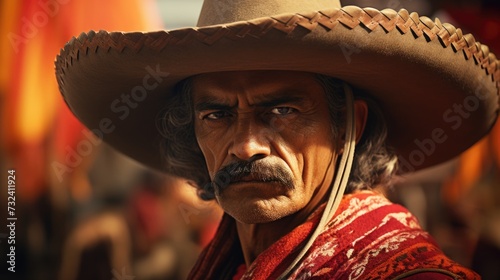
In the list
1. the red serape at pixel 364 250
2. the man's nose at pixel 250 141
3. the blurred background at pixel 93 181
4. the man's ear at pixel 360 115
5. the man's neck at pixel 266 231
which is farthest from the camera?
the blurred background at pixel 93 181

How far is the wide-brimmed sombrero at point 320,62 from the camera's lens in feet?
8.00

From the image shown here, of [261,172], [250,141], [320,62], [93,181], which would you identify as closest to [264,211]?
[261,172]

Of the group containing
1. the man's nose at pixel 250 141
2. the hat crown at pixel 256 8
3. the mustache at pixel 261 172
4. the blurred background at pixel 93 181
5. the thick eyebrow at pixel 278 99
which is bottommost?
the blurred background at pixel 93 181

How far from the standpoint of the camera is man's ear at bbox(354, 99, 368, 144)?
2910 millimetres

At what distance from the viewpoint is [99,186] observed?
6.26m

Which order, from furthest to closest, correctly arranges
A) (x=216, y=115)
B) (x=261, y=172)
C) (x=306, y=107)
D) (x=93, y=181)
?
1. (x=93, y=181)
2. (x=216, y=115)
3. (x=306, y=107)
4. (x=261, y=172)

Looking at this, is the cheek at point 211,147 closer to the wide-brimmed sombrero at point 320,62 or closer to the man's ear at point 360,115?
the wide-brimmed sombrero at point 320,62

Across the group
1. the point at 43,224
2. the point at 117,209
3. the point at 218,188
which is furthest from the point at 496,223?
the point at 218,188

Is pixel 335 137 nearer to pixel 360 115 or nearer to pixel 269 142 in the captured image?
pixel 360 115

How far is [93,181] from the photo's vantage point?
20.4 ft

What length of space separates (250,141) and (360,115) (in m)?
0.50

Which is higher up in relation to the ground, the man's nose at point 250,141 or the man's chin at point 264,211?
the man's nose at point 250,141

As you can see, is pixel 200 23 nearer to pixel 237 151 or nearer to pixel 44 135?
pixel 237 151

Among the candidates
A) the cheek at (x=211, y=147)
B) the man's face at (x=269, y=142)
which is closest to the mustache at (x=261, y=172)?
the man's face at (x=269, y=142)
